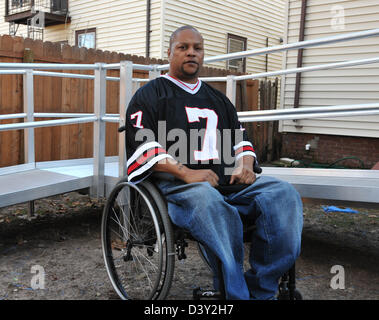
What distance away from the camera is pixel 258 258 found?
2029mm

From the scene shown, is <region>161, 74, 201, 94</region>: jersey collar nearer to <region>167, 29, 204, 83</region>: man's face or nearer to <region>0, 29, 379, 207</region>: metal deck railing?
<region>167, 29, 204, 83</region>: man's face

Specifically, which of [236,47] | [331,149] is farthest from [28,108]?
[236,47]

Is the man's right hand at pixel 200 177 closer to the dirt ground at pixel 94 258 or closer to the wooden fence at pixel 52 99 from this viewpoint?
the dirt ground at pixel 94 258

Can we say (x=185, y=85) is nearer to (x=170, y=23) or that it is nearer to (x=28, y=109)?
(x=28, y=109)

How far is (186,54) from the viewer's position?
242 centimetres

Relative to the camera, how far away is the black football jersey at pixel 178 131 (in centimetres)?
221

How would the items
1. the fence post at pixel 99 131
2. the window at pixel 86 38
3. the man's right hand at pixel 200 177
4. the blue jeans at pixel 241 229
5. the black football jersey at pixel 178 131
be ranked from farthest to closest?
1. the window at pixel 86 38
2. the fence post at pixel 99 131
3. the black football jersey at pixel 178 131
4. the man's right hand at pixel 200 177
5. the blue jeans at pixel 241 229

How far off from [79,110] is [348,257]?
14.9 feet

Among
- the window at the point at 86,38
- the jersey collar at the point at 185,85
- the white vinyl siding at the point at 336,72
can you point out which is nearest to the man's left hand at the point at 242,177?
the jersey collar at the point at 185,85

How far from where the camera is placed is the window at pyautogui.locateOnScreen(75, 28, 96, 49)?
41.9ft

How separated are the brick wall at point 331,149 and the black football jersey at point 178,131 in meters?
5.88

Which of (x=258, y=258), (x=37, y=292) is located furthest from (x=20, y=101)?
(x=258, y=258)

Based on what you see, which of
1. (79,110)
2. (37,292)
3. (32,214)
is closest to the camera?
(37,292)
